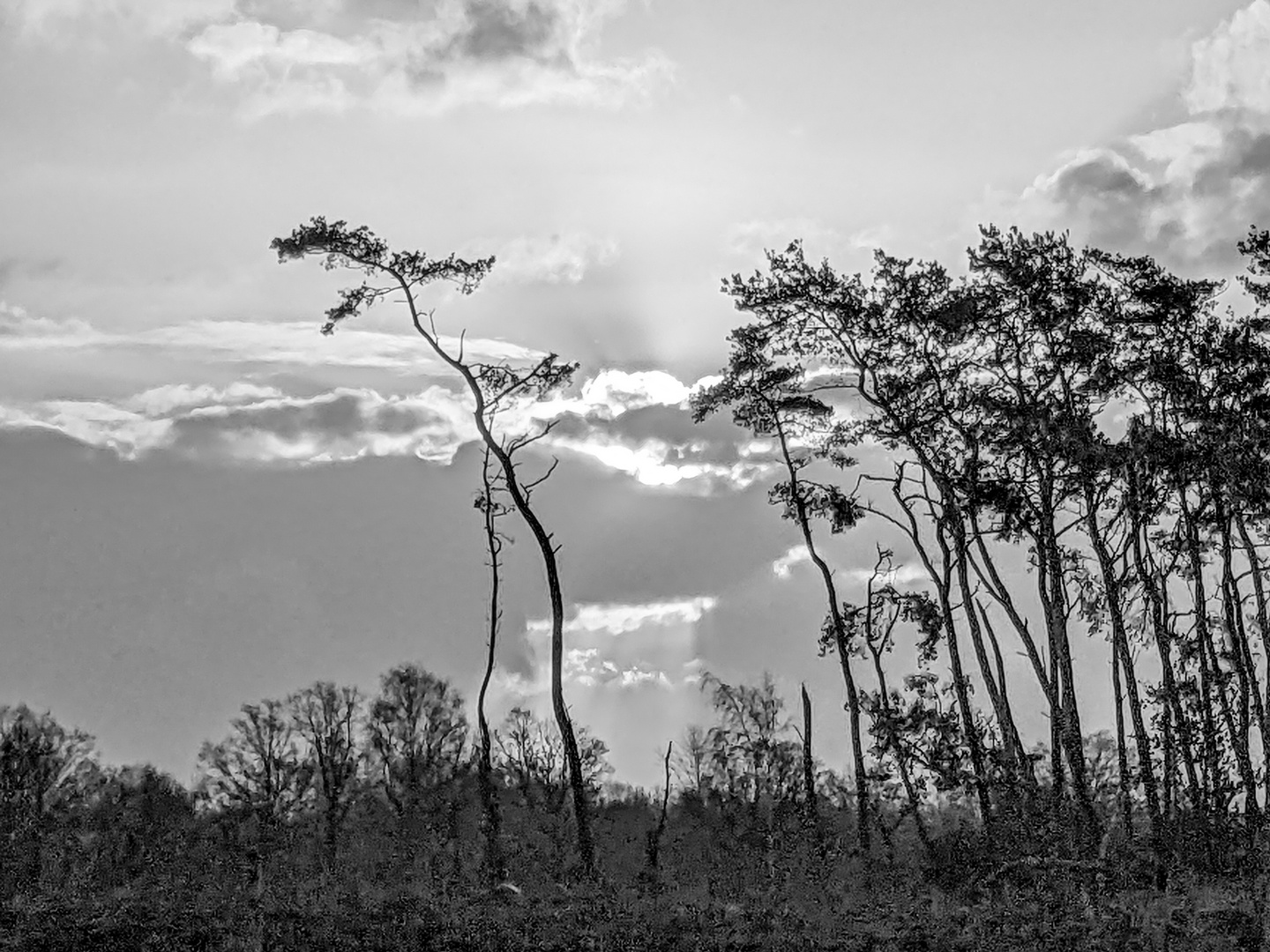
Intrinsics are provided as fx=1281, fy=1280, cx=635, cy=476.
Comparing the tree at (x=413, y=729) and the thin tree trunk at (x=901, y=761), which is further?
the tree at (x=413, y=729)

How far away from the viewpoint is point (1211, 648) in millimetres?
26141

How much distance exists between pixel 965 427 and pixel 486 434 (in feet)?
34.5

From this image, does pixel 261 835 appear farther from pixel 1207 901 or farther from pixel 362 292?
pixel 1207 901

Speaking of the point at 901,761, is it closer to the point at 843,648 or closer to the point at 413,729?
the point at 843,648

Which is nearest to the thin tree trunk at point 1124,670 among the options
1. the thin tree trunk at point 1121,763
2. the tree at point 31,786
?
the thin tree trunk at point 1121,763

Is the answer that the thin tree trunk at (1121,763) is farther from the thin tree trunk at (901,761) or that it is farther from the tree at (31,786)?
the tree at (31,786)

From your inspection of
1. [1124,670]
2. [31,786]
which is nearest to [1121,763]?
[1124,670]

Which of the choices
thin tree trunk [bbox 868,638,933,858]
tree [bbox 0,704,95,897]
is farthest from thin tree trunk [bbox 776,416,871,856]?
tree [bbox 0,704,95,897]

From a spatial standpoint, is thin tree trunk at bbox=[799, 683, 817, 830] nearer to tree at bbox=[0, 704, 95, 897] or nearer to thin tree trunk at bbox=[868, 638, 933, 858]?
thin tree trunk at bbox=[868, 638, 933, 858]

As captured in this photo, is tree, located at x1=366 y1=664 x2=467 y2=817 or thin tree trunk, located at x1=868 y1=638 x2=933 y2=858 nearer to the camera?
thin tree trunk, located at x1=868 y1=638 x2=933 y2=858

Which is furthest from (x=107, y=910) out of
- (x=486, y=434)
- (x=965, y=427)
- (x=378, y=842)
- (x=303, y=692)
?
(x=303, y=692)

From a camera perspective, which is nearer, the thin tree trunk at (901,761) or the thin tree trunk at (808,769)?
the thin tree trunk at (901,761)

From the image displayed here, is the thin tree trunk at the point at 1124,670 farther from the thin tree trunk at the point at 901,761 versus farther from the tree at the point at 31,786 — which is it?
the tree at the point at 31,786

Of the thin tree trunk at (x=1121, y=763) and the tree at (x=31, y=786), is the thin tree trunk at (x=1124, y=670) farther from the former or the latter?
the tree at (x=31, y=786)
